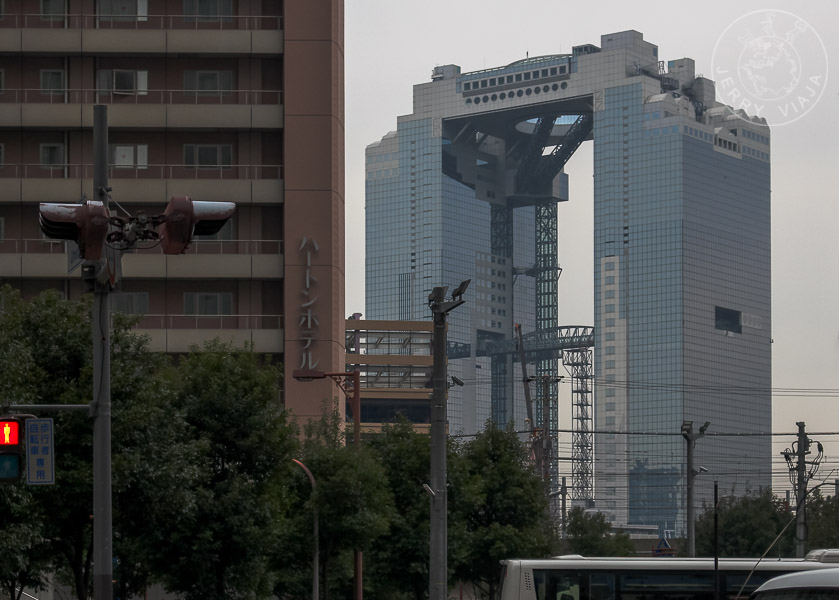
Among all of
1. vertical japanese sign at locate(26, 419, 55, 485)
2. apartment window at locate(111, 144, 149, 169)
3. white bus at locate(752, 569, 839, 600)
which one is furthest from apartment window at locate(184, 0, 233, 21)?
white bus at locate(752, 569, 839, 600)

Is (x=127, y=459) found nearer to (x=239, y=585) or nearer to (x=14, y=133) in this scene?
(x=239, y=585)

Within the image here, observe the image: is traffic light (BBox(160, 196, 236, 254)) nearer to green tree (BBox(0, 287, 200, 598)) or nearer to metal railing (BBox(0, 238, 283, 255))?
green tree (BBox(0, 287, 200, 598))

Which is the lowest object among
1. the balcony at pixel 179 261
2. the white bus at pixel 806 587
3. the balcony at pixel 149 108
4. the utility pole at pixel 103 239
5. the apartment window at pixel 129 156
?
the white bus at pixel 806 587

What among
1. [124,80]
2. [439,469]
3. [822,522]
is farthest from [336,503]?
[822,522]

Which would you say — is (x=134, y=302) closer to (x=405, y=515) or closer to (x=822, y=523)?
(x=405, y=515)

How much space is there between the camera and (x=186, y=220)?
1382 cm

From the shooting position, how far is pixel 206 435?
36531 mm

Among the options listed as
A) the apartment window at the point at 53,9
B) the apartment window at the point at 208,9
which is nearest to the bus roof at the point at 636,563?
the apartment window at the point at 208,9

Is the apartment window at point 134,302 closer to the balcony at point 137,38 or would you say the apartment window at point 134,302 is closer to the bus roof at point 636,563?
the balcony at point 137,38

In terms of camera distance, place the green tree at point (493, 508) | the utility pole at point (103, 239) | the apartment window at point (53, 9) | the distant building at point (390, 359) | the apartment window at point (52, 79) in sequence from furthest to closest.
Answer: the distant building at point (390, 359)
the apartment window at point (53, 9)
the apartment window at point (52, 79)
the green tree at point (493, 508)
the utility pole at point (103, 239)

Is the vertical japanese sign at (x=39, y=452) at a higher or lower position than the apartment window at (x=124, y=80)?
lower

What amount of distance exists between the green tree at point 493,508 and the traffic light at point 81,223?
3346cm

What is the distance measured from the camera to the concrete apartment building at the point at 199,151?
6288 cm

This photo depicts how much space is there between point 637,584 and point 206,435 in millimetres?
12029
